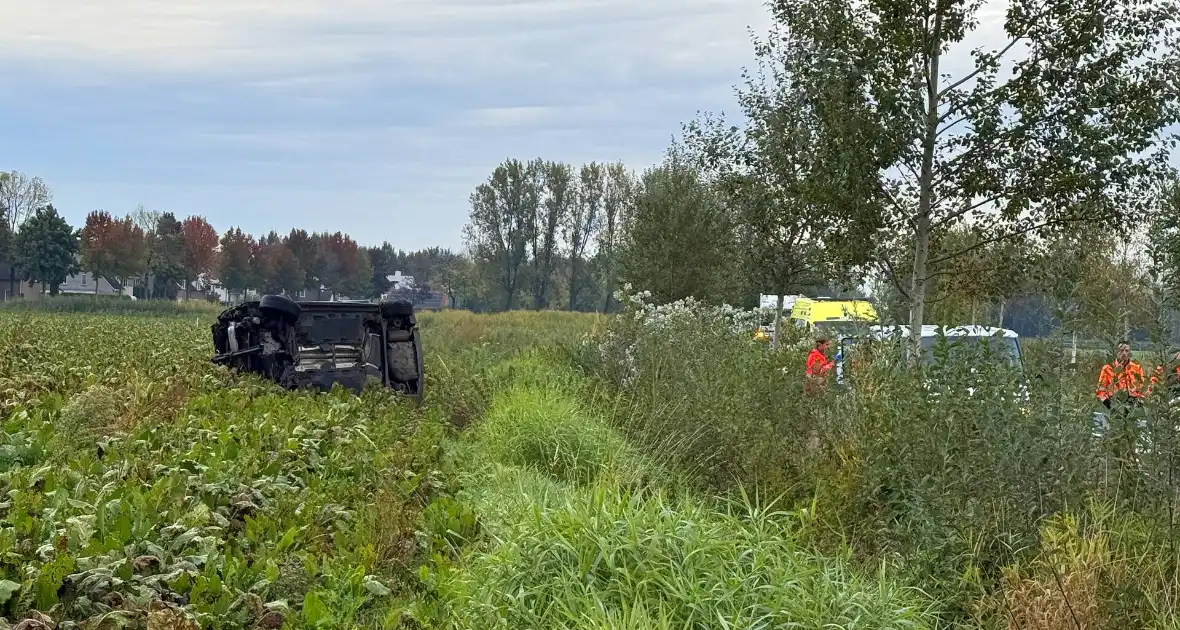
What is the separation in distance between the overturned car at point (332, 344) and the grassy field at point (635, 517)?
12.8ft

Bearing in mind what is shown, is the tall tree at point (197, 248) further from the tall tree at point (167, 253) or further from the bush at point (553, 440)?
the bush at point (553, 440)

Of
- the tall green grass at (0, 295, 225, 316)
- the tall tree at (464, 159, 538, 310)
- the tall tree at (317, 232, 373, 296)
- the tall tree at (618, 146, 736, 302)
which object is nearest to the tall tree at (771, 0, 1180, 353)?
the tall tree at (618, 146, 736, 302)

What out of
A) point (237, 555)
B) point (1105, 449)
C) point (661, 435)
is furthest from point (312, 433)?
point (1105, 449)

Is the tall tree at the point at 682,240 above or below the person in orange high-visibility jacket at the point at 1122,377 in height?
above

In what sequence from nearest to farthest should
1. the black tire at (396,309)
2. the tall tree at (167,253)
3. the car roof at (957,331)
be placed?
the car roof at (957,331), the black tire at (396,309), the tall tree at (167,253)

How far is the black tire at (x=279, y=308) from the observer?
14.3 metres

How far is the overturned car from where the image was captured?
1459 cm

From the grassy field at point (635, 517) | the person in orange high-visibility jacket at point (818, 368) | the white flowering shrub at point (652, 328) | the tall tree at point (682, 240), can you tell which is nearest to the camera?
the grassy field at point (635, 517)

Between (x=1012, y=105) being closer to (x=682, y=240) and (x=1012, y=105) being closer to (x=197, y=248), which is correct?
(x=682, y=240)

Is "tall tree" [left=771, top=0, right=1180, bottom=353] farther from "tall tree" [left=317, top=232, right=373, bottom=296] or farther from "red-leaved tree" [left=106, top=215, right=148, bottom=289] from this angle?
"tall tree" [left=317, top=232, right=373, bottom=296]

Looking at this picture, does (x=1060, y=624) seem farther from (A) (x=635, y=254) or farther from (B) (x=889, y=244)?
(A) (x=635, y=254)

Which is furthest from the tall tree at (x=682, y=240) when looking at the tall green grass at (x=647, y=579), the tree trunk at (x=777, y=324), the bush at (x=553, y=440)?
the tall green grass at (x=647, y=579)

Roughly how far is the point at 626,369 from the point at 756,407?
198 inches

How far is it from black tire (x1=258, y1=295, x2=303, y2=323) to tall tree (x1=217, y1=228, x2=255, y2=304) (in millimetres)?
81323
